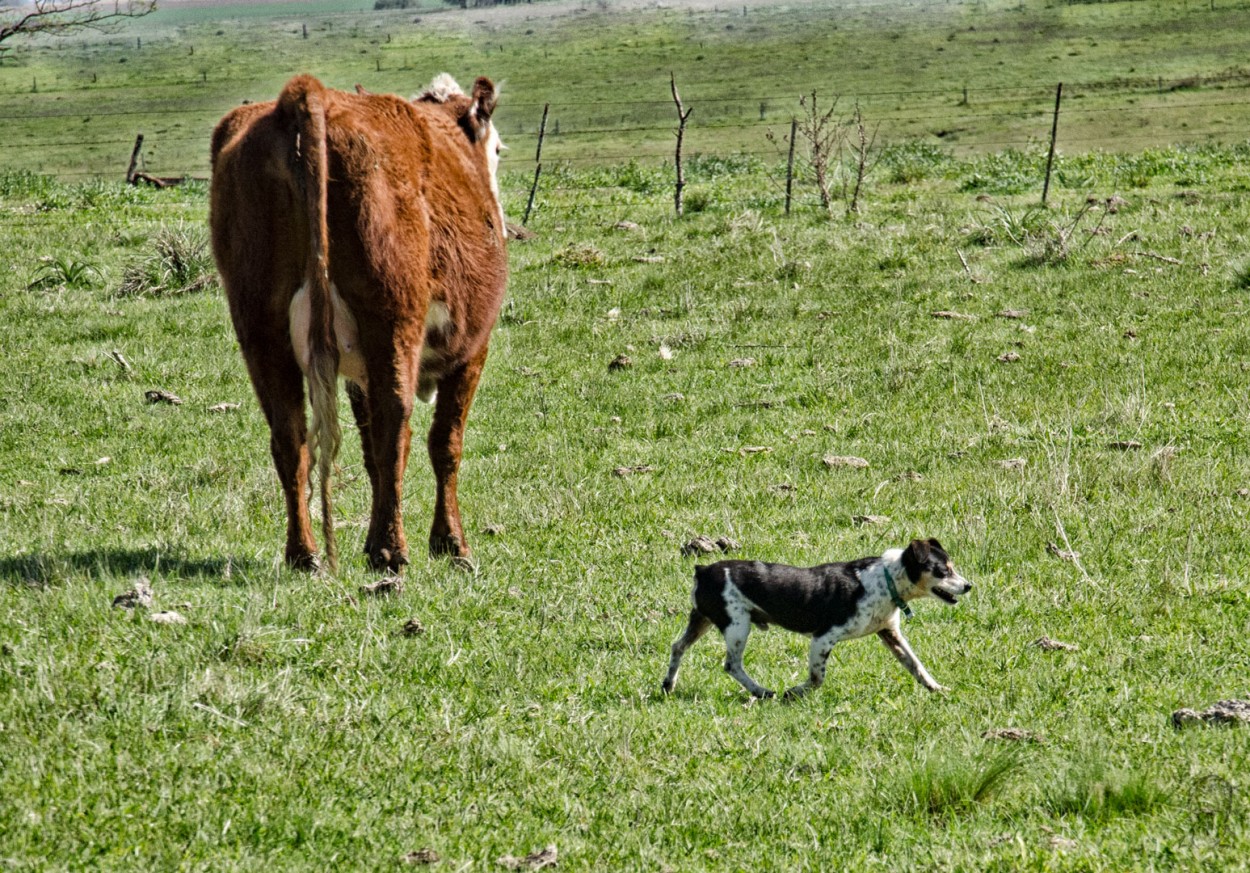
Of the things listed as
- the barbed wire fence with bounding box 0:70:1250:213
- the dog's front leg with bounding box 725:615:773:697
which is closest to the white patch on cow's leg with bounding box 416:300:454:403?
the dog's front leg with bounding box 725:615:773:697

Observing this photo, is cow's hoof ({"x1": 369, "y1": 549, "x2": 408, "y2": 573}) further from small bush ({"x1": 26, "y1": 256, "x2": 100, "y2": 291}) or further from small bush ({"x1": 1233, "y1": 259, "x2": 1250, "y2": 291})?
small bush ({"x1": 26, "y1": 256, "x2": 100, "y2": 291})

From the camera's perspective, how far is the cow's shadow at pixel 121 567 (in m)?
6.20

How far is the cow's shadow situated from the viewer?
6203 millimetres

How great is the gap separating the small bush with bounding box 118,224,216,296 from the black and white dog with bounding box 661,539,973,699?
12490 millimetres

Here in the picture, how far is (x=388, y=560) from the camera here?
656 centimetres

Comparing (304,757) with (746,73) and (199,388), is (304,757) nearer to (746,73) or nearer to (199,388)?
(199,388)

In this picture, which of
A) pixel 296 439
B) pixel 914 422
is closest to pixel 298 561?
pixel 296 439

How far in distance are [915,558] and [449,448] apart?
10.3 ft

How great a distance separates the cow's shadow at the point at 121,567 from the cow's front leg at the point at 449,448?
1.03 metres

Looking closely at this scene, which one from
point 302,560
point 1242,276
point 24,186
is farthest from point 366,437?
point 24,186

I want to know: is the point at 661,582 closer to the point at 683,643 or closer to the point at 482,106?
the point at 683,643

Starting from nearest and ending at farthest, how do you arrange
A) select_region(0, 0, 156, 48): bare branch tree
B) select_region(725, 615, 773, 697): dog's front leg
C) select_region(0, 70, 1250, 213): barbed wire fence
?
select_region(725, 615, 773, 697): dog's front leg → select_region(0, 0, 156, 48): bare branch tree → select_region(0, 70, 1250, 213): barbed wire fence

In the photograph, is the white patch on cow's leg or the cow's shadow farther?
the white patch on cow's leg

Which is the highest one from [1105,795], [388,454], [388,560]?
[388,454]
